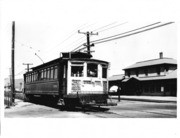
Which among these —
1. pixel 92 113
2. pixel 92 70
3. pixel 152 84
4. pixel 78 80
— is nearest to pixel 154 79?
pixel 152 84

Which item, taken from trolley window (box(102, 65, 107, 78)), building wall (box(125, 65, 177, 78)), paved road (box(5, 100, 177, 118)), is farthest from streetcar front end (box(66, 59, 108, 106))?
building wall (box(125, 65, 177, 78))

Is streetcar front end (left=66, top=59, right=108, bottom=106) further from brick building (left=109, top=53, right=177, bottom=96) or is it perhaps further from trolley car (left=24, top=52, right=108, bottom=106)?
brick building (left=109, top=53, right=177, bottom=96)

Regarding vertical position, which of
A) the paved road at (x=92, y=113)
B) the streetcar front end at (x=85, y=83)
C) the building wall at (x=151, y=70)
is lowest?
the paved road at (x=92, y=113)

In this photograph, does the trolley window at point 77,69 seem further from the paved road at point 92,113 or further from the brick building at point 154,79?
the brick building at point 154,79

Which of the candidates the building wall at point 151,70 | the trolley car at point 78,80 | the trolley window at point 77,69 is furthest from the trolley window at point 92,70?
the building wall at point 151,70

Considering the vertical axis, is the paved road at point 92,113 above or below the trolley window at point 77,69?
below

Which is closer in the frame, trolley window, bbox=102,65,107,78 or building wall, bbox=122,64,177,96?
trolley window, bbox=102,65,107,78

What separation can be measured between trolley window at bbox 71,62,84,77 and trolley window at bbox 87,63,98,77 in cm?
41

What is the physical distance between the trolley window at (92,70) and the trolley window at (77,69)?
0.41m

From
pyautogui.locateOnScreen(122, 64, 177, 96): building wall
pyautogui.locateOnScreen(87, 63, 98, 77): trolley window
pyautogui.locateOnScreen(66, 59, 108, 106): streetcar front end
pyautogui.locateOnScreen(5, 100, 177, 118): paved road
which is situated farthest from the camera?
pyautogui.locateOnScreen(122, 64, 177, 96): building wall

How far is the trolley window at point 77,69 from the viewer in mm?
15133

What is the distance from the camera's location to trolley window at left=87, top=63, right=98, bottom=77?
1530 cm
